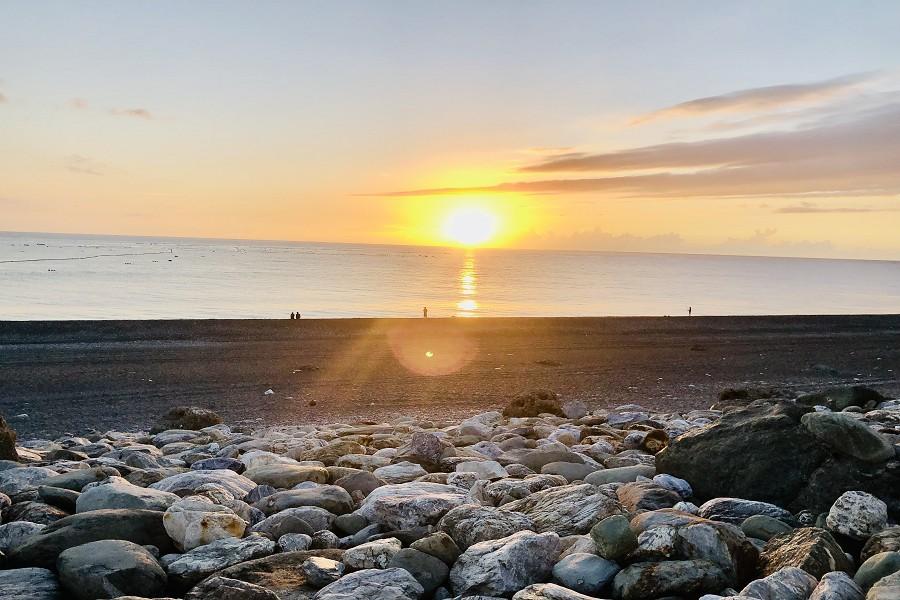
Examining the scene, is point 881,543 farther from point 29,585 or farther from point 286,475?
point 29,585

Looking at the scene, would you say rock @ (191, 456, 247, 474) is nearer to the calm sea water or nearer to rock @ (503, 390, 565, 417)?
rock @ (503, 390, 565, 417)

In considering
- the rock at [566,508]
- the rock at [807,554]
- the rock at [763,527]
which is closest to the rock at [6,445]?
the rock at [566,508]

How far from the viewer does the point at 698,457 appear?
21.0 feet

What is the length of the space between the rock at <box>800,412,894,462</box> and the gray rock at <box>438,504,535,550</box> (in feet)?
9.06

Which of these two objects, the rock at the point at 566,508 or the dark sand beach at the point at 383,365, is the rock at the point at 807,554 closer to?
the rock at the point at 566,508

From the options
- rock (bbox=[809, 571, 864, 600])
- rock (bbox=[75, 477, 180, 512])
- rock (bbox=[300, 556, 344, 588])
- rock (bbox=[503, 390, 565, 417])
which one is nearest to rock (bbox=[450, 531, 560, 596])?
rock (bbox=[300, 556, 344, 588])

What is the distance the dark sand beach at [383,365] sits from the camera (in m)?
15.9

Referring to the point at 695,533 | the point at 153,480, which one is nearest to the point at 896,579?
the point at 695,533

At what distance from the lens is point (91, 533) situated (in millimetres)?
4879

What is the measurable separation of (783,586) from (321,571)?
107 inches

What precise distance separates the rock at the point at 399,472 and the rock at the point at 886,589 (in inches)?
157

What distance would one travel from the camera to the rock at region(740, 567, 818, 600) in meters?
3.96

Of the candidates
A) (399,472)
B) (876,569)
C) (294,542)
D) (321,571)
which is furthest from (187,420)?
(876,569)

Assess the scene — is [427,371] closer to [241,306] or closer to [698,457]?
[698,457]
